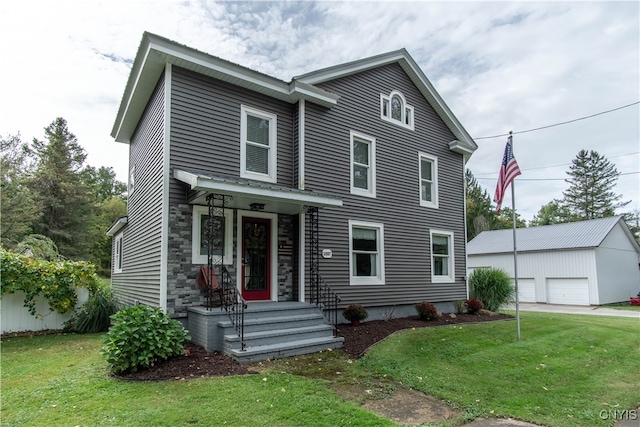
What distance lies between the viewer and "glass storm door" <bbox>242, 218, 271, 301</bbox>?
Answer: 28.1 feet

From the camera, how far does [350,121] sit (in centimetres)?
1070

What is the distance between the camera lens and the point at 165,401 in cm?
439

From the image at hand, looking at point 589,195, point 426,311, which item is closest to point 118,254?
point 426,311

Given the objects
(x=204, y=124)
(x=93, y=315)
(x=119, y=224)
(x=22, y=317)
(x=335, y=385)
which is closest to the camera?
(x=335, y=385)

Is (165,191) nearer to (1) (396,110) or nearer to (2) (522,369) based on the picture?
(2) (522,369)

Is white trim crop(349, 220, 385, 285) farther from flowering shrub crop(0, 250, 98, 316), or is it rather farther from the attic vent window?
flowering shrub crop(0, 250, 98, 316)

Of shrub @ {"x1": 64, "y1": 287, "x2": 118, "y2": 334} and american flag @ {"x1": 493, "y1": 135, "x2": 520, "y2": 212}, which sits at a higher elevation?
american flag @ {"x1": 493, "y1": 135, "x2": 520, "y2": 212}

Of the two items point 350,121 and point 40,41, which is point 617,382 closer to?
point 350,121

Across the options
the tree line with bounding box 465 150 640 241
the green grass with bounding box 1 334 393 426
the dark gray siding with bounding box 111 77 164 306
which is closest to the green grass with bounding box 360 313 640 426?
the green grass with bounding box 1 334 393 426

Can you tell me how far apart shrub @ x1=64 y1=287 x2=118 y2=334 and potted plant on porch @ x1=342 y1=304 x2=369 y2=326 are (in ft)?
19.2

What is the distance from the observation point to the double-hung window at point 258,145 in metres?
8.74

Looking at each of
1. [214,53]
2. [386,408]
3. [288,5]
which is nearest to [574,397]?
[386,408]

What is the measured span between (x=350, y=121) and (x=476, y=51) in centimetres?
616

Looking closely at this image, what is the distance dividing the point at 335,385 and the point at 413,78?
10374 mm
